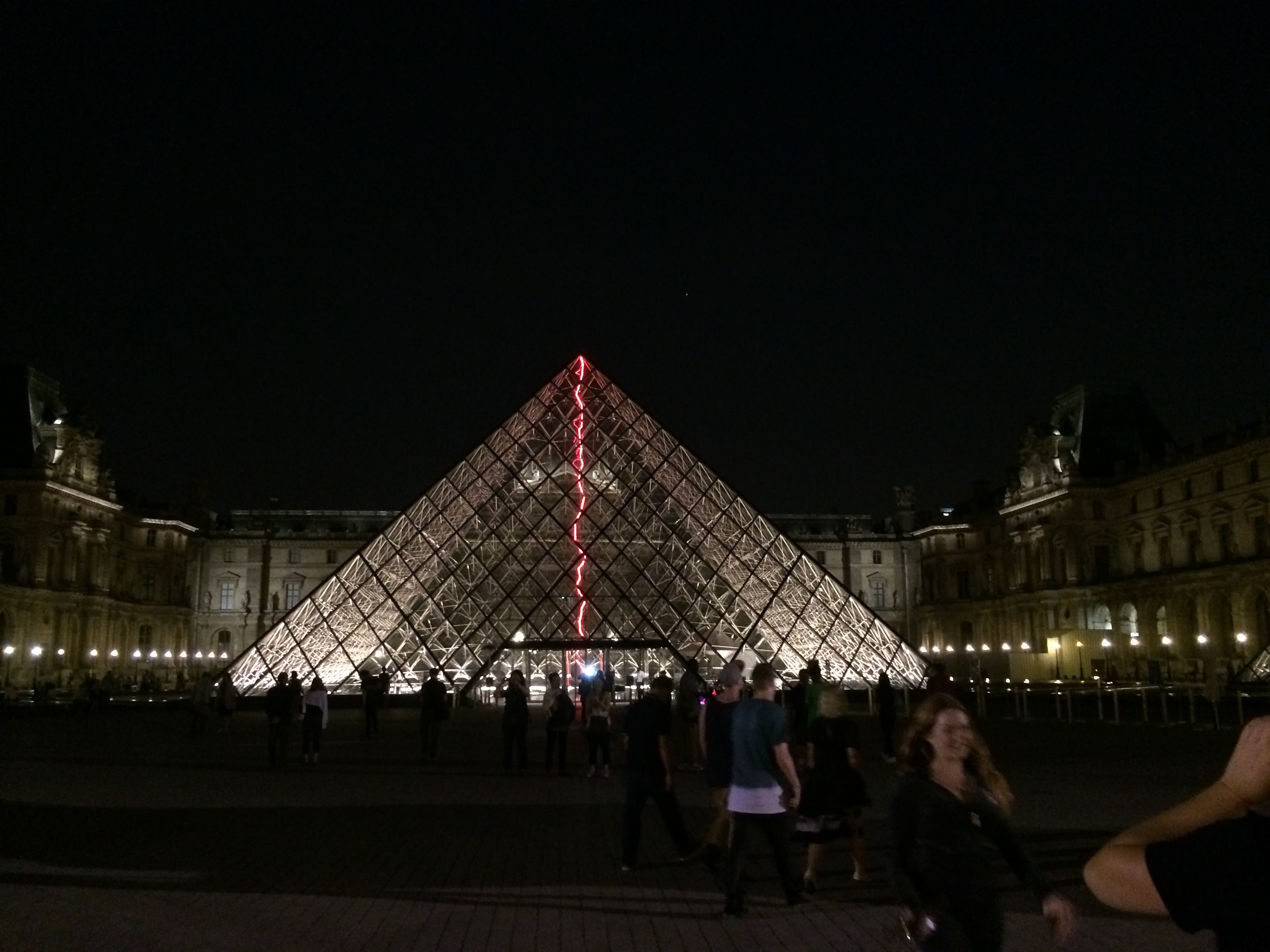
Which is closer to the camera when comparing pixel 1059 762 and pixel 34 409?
pixel 1059 762

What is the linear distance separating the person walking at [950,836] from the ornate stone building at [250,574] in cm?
6507

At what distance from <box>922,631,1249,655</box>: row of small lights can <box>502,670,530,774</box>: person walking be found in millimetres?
35156

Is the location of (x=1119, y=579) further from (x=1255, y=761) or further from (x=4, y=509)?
(x=1255, y=761)

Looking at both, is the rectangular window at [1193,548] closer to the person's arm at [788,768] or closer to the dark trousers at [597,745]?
the dark trousers at [597,745]

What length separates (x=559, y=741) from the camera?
1345cm

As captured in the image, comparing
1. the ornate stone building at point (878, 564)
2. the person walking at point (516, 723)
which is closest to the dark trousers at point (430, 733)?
the person walking at point (516, 723)

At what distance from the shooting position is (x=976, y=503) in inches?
2640

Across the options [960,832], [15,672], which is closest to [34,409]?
[15,672]

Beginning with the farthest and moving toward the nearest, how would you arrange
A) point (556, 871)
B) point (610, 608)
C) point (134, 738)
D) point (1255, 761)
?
point (610, 608) < point (134, 738) < point (556, 871) < point (1255, 761)

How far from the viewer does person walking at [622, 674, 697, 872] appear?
7.22m

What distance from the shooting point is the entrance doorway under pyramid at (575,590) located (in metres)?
26.9

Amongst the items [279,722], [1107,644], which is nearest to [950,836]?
[279,722]

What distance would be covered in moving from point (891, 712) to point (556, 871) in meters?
8.62

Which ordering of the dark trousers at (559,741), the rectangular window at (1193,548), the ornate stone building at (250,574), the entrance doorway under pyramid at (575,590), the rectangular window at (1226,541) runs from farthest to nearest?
the ornate stone building at (250,574), the rectangular window at (1193,548), the rectangular window at (1226,541), the entrance doorway under pyramid at (575,590), the dark trousers at (559,741)
